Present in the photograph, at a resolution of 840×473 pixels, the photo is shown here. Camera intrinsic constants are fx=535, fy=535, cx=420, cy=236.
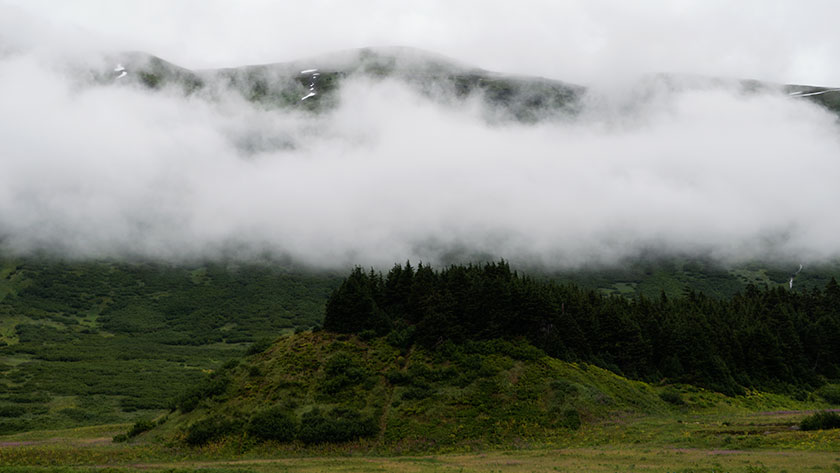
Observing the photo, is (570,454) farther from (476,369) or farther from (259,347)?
(259,347)

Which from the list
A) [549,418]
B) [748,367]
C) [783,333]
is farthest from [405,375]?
[783,333]

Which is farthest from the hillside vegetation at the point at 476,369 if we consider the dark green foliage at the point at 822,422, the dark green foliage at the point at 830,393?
the dark green foliage at the point at 822,422

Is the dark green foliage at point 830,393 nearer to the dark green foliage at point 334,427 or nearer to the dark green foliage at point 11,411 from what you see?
the dark green foliage at point 334,427

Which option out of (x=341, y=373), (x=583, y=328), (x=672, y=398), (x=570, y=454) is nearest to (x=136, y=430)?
(x=341, y=373)

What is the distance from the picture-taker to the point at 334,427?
5000 centimetres

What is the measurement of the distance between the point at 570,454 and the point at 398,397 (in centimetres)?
1936

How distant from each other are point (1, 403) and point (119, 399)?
19.0 meters

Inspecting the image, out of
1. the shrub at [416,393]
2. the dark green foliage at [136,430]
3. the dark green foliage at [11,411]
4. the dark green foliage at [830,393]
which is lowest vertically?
the dark green foliage at [11,411]

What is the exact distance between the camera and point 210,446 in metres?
49.6

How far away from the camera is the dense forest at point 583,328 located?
209 feet

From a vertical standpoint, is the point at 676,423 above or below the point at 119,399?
above

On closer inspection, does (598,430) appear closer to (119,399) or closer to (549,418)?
(549,418)

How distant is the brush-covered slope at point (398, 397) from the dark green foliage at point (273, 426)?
9 cm

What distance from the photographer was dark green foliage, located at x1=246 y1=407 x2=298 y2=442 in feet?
164
